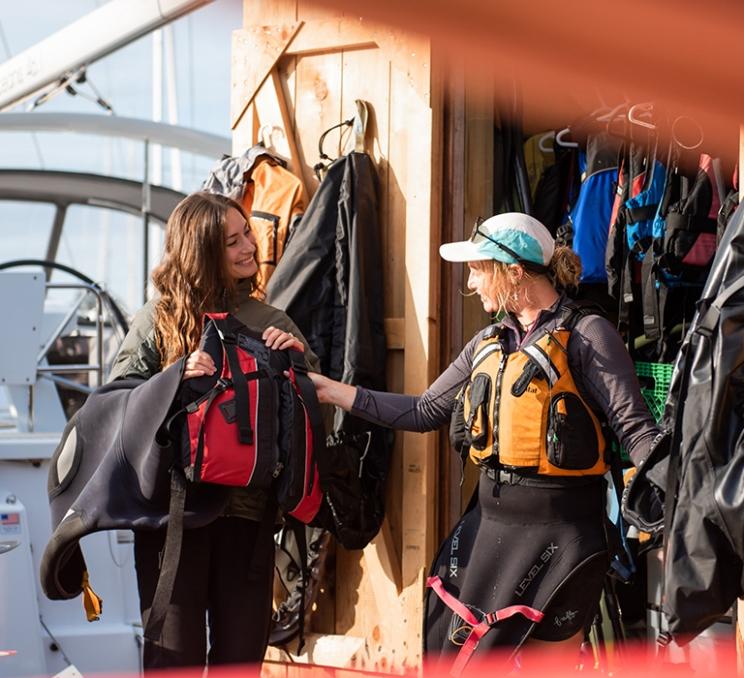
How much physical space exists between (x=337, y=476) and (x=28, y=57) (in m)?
6.30

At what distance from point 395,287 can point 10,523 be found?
2186 millimetres

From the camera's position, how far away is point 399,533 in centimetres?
445

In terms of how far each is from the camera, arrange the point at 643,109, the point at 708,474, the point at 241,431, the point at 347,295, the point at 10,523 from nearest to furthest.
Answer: the point at 643,109, the point at 708,474, the point at 241,431, the point at 347,295, the point at 10,523

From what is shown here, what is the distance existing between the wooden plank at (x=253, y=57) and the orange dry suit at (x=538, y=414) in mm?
2149

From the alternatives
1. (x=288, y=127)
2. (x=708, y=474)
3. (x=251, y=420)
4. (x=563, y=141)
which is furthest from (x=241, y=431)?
(x=563, y=141)

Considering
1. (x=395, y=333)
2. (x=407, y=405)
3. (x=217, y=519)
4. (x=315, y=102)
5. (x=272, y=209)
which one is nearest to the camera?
(x=217, y=519)

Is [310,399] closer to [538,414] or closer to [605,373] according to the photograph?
[538,414]

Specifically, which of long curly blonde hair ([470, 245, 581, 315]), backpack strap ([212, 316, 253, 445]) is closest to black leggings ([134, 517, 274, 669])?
backpack strap ([212, 316, 253, 445])

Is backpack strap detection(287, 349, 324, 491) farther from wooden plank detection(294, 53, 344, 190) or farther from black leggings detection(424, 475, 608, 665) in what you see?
wooden plank detection(294, 53, 344, 190)

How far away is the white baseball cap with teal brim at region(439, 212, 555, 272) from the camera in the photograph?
3.20 metres
